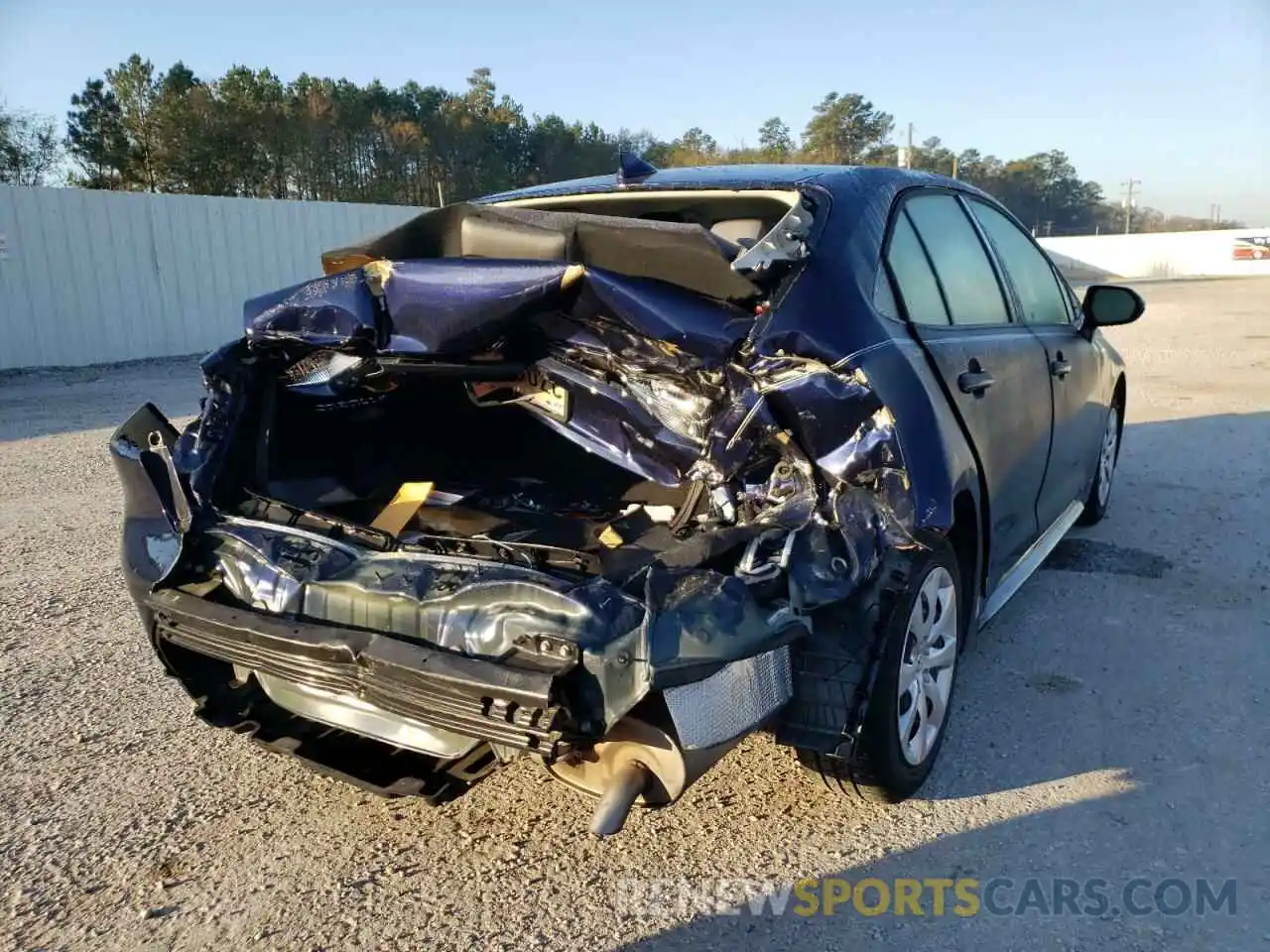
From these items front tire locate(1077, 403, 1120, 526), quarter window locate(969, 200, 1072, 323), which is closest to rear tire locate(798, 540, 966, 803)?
quarter window locate(969, 200, 1072, 323)

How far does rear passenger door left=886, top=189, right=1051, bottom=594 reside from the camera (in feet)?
10.5

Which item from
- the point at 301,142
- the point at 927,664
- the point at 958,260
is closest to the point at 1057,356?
the point at 958,260

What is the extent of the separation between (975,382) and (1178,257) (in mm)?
50477

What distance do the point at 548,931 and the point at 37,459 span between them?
7388 mm

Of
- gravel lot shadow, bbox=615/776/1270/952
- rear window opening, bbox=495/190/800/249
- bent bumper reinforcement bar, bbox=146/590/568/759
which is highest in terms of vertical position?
rear window opening, bbox=495/190/800/249

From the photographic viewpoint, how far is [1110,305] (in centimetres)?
491


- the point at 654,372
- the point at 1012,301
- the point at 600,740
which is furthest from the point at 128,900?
the point at 1012,301

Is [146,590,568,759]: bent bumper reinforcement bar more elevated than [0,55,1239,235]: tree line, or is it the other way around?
[0,55,1239,235]: tree line

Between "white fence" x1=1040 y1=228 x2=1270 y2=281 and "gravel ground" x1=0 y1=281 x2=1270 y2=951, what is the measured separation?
147 ft

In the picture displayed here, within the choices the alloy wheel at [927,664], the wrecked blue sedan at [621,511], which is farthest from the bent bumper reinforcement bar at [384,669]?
the alloy wheel at [927,664]

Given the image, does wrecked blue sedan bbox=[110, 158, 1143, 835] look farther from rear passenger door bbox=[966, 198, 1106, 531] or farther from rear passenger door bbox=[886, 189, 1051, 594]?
rear passenger door bbox=[966, 198, 1106, 531]

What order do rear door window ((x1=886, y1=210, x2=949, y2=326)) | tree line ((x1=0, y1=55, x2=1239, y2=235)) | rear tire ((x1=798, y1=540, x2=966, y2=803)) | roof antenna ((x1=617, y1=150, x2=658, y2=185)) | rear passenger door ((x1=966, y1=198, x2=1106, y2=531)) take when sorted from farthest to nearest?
1. tree line ((x1=0, y1=55, x2=1239, y2=235))
2. rear passenger door ((x1=966, y1=198, x2=1106, y2=531))
3. roof antenna ((x1=617, y1=150, x2=658, y2=185))
4. rear door window ((x1=886, y1=210, x2=949, y2=326))
5. rear tire ((x1=798, y1=540, x2=966, y2=803))

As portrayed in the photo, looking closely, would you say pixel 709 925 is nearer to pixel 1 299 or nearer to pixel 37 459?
pixel 37 459

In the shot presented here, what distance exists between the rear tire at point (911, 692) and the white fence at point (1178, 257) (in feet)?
150
